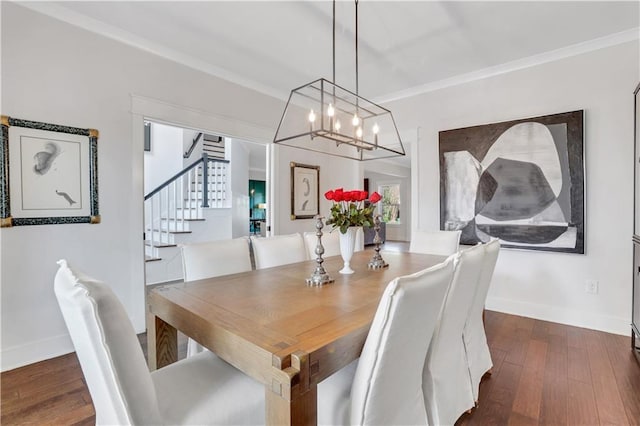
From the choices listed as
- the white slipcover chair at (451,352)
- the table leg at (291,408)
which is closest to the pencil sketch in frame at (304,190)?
the white slipcover chair at (451,352)

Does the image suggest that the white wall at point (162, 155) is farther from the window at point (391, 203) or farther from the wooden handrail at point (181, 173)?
the window at point (391, 203)

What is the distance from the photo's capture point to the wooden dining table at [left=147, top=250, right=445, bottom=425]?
913 millimetres

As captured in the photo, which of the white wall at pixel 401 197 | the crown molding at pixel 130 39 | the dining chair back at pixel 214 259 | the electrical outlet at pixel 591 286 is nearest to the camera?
the dining chair back at pixel 214 259

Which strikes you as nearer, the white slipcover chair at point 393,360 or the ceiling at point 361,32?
the white slipcover chair at point 393,360

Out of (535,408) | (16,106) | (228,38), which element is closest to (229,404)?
(535,408)

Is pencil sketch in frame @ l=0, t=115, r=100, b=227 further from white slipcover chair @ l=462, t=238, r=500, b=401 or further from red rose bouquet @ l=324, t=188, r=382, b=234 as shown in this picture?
white slipcover chair @ l=462, t=238, r=500, b=401

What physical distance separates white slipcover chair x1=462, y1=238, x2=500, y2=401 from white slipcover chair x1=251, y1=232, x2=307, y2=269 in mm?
1290

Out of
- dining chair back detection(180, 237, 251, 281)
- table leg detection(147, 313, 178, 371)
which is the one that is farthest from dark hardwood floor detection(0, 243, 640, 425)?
dining chair back detection(180, 237, 251, 281)

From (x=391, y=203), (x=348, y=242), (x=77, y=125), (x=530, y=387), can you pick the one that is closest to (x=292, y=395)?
(x=348, y=242)

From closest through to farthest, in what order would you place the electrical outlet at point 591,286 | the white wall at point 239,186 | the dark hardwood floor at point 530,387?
the dark hardwood floor at point 530,387
the electrical outlet at point 591,286
the white wall at point 239,186

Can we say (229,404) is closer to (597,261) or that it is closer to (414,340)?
(414,340)

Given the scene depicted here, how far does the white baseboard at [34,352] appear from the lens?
7.04 feet

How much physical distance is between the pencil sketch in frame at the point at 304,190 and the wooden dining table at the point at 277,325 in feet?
7.28

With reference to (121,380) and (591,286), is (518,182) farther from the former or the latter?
(121,380)
